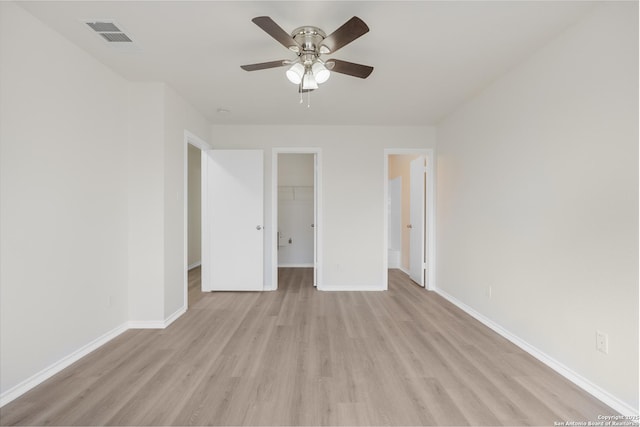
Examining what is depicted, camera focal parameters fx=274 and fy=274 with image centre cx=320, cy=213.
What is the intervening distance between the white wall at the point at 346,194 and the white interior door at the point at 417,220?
2.06 feet

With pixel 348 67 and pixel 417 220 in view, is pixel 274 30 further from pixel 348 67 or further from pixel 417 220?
pixel 417 220

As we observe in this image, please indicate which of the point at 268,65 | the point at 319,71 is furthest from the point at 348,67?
the point at 268,65

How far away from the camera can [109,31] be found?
2002 mm

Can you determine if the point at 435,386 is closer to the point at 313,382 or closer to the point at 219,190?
the point at 313,382

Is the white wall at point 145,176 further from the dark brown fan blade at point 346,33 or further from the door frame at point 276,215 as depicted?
the dark brown fan blade at point 346,33

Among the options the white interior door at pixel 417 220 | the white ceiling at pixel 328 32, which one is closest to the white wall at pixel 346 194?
the white interior door at pixel 417 220

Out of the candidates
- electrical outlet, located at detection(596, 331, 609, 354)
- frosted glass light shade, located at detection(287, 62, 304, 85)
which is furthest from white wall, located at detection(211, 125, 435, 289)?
electrical outlet, located at detection(596, 331, 609, 354)

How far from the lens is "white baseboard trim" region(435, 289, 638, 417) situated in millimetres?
1616

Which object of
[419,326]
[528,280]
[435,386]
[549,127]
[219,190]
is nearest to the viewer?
[435,386]

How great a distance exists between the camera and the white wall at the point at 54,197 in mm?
1729

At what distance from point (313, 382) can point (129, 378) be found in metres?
1.32

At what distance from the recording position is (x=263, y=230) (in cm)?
409

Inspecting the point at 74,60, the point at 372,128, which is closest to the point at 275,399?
the point at 74,60

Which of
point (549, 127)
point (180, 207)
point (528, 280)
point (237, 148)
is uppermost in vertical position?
point (237, 148)
